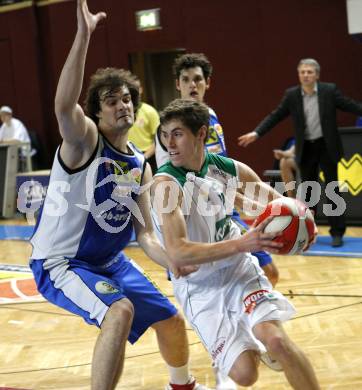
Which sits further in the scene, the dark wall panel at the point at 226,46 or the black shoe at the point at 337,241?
the dark wall panel at the point at 226,46

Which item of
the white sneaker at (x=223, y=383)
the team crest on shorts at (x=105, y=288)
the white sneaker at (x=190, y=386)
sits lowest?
the white sneaker at (x=190, y=386)

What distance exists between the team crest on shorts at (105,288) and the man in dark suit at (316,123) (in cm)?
484

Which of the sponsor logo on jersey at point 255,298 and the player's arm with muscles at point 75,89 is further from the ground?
the player's arm with muscles at point 75,89

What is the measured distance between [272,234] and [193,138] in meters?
0.73

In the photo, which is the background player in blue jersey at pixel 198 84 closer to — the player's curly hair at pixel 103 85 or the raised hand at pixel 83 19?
the player's curly hair at pixel 103 85

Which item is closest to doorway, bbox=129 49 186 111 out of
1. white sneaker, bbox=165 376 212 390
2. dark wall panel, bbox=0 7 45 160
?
dark wall panel, bbox=0 7 45 160

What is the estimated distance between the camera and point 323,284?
22.1ft

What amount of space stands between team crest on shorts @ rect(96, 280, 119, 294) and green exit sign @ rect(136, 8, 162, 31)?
377 inches

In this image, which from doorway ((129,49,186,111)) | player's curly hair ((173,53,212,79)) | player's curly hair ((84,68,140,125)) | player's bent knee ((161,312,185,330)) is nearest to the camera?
player's curly hair ((84,68,140,125))

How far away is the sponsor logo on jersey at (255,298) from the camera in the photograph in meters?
3.68

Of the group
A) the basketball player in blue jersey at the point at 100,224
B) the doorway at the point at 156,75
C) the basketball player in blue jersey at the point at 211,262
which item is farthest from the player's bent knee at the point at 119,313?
the doorway at the point at 156,75

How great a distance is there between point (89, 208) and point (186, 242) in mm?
Result: 705

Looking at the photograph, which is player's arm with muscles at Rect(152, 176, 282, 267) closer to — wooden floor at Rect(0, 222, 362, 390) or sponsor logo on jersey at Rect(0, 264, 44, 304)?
wooden floor at Rect(0, 222, 362, 390)

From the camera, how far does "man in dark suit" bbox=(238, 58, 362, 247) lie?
8.48 meters
